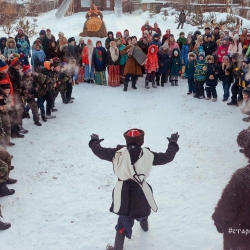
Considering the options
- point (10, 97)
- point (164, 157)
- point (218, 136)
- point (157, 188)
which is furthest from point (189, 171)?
point (10, 97)

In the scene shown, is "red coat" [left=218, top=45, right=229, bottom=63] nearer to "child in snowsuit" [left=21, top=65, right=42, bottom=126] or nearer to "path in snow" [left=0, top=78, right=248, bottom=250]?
"path in snow" [left=0, top=78, right=248, bottom=250]

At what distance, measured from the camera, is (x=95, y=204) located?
477cm

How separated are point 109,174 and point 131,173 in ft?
7.70

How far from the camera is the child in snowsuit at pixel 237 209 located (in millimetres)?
2496

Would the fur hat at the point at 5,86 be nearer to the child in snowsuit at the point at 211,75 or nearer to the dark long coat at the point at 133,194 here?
the dark long coat at the point at 133,194

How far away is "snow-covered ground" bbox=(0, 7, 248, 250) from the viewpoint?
4.11m

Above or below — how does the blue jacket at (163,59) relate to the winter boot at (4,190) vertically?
above

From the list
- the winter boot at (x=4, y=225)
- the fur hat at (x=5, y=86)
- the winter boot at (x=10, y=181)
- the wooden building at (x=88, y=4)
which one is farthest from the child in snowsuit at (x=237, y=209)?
the wooden building at (x=88, y=4)

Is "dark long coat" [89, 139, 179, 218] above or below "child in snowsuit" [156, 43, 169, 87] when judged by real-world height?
below

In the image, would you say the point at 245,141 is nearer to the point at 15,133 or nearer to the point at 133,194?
the point at 133,194

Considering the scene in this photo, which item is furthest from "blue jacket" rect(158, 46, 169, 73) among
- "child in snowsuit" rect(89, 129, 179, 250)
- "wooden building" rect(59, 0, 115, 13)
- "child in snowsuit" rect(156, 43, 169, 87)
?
"wooden building" rect(59, 0, 115, 13)

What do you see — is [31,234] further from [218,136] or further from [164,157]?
[218,136]

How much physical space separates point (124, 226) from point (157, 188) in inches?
67.4

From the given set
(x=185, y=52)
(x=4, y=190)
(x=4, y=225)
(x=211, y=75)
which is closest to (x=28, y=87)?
(x=4, y=190)
